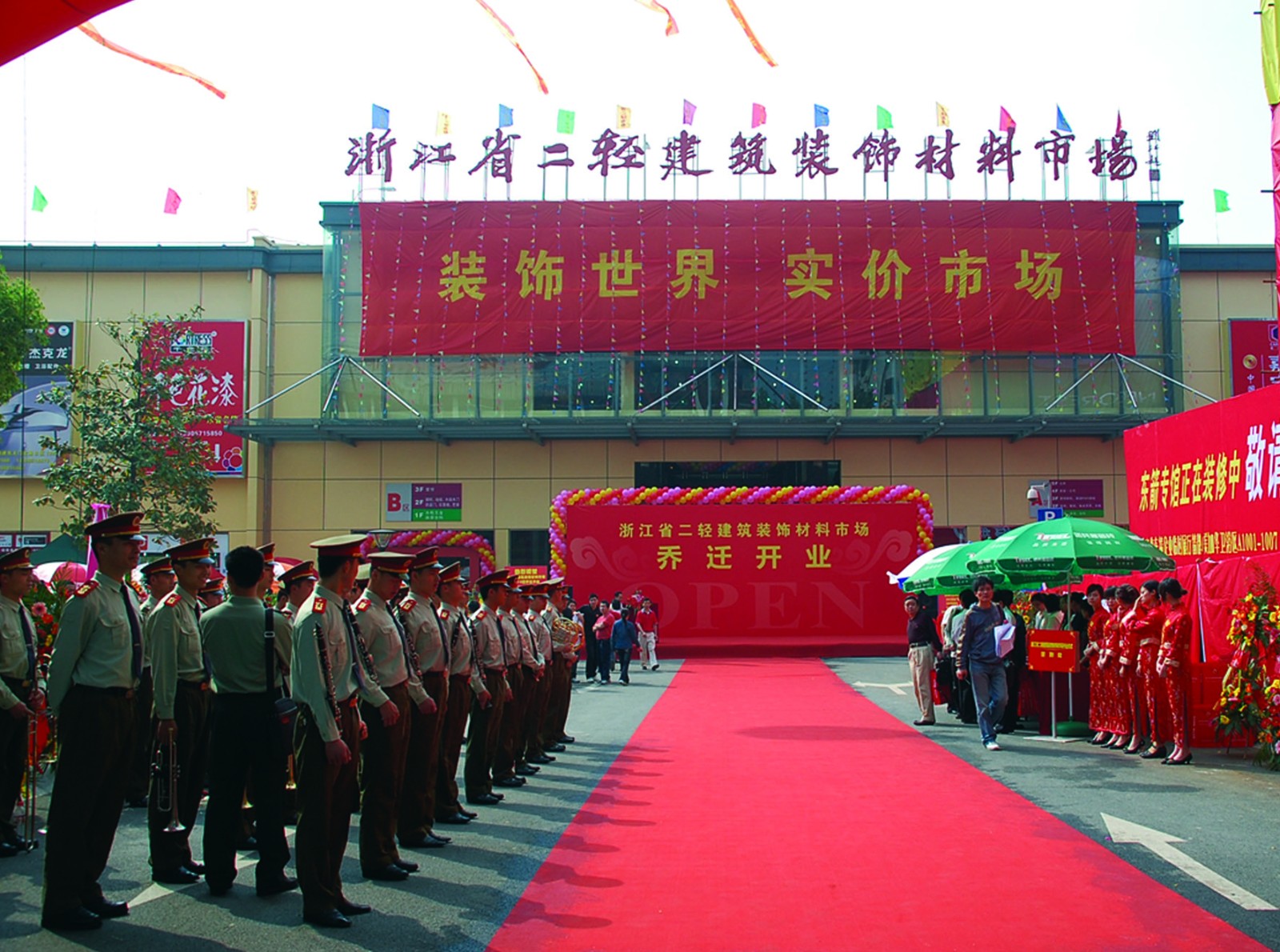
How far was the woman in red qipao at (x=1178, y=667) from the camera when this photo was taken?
10.7 metres

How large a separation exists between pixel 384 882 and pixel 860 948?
2.53 meters

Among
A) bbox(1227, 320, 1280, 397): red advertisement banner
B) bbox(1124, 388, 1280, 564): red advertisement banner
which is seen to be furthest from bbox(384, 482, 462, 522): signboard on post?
bbox(1227, 320, 1280, 397): red advertisement banner

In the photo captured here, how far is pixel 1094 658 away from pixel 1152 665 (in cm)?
155

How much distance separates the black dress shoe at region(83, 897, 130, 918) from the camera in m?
5.56

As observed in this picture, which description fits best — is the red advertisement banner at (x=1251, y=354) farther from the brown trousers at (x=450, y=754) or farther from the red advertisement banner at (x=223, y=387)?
the brown trousers at (x=450, y=754)

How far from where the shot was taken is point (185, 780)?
6.88 meters

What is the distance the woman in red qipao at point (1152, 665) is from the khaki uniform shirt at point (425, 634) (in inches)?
271

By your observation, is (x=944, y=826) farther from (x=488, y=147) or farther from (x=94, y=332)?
(x=94, y=332)

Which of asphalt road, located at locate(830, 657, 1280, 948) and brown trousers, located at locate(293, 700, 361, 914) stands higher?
brown trousers, located at locate(293, 700, 361, 914)

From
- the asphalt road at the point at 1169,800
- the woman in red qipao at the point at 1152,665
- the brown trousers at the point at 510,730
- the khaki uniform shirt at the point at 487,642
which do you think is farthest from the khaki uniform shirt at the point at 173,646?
the woman in red qipao at the point at 1152,665

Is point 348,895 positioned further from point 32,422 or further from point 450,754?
point 32,422

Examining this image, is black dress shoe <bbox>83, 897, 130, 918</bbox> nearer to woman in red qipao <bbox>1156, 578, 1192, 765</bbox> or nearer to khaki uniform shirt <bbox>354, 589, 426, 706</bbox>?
khaki uniform shirt <bbox>354, 589, 426, 706</bbox>

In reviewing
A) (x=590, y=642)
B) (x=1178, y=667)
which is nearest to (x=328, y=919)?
(x=1178, y=667)

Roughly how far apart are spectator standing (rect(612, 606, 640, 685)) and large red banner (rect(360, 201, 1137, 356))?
32.4 feet
